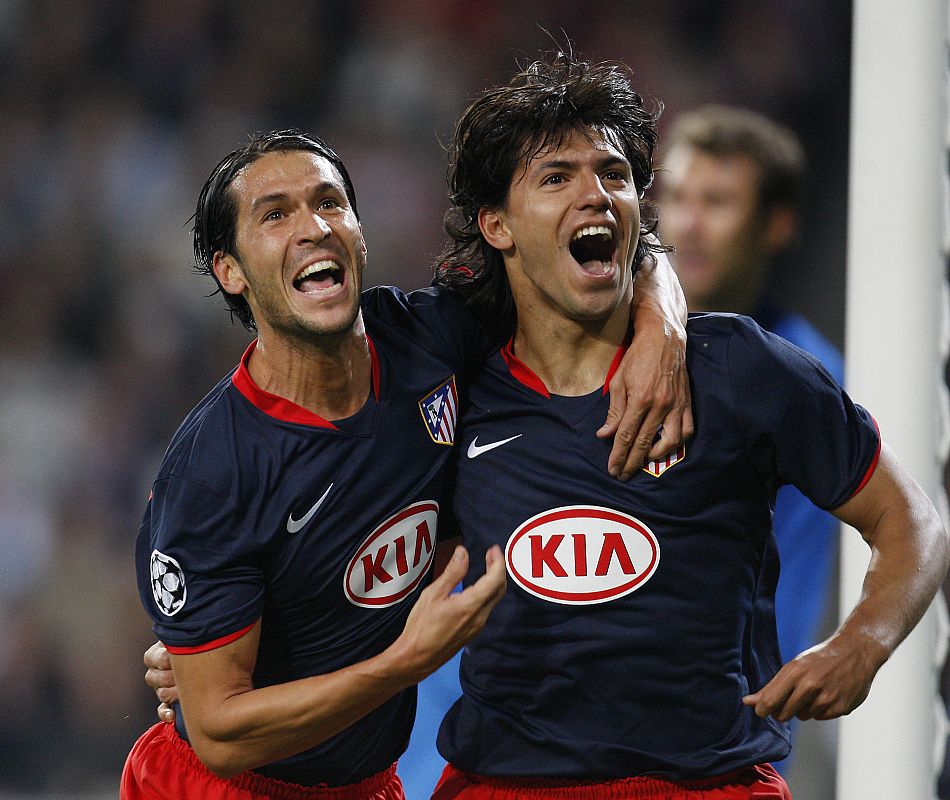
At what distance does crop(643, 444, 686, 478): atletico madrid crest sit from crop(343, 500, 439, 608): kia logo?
1.14 feet

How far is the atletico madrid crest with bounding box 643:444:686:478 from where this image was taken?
6.00 feet

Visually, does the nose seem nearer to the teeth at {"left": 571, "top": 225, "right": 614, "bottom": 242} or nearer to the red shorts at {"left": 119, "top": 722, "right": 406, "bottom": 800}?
the teeth at {"left": 571, "top": 225, "right": 614, "bottom": 242}

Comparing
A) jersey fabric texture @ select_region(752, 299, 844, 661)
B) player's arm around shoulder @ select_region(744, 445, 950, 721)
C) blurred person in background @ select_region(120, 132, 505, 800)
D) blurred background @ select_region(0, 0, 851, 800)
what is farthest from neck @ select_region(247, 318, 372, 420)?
blurred background @ select_region(0, 0, 851, 800)

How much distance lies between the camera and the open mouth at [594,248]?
1.91m

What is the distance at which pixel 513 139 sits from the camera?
2029mm

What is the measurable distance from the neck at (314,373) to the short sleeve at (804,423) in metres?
0.58

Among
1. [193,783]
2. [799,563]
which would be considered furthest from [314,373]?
[799,563]

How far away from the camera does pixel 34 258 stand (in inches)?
210

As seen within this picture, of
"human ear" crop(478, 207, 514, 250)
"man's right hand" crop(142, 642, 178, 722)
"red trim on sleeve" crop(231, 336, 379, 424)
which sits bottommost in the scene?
"man's right hand" crop(142, 642, 178, 722)

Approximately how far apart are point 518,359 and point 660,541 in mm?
400

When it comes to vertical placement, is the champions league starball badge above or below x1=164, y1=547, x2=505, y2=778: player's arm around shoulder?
above

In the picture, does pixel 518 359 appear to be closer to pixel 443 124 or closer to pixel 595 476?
pixel 595 476

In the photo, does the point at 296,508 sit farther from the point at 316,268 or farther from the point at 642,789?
the point at 642,789

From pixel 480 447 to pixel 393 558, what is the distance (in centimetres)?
22
